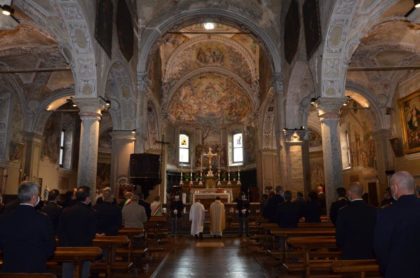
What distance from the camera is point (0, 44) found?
45.6ft

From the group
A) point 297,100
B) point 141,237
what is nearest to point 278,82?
point 297,100

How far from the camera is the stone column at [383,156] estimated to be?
17844 mm

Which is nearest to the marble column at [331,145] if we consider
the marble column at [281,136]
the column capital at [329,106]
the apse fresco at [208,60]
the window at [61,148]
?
the column capital at [329,106]

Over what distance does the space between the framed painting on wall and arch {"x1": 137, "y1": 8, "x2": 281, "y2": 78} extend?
6.22 meters

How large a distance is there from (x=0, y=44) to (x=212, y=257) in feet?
37.2

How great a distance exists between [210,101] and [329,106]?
18903 mm

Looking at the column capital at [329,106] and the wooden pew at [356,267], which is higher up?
the column capital at [329,106]

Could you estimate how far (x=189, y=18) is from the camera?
17.0 metres

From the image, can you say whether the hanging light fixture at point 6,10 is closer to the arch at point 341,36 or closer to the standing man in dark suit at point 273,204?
the arch at point 341,36

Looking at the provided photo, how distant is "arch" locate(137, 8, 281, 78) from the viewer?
1652 centimetres

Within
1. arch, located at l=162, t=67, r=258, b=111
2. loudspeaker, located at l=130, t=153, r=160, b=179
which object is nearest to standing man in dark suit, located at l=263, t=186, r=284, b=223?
loudspeaker, located at l=130, t=153, r=160, b=179

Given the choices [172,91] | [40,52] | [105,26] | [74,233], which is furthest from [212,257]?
[172,91]

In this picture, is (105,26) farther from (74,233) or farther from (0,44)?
(74,233)

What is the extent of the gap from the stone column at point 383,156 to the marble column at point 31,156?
57.6ft
